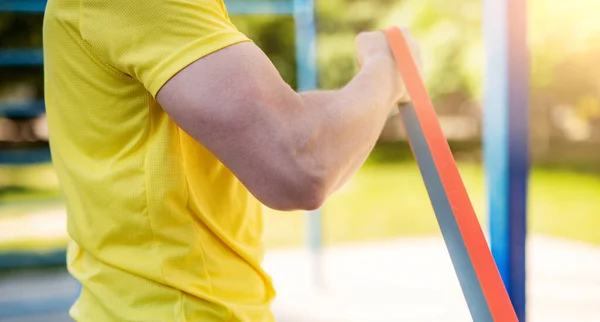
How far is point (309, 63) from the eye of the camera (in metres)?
4.80

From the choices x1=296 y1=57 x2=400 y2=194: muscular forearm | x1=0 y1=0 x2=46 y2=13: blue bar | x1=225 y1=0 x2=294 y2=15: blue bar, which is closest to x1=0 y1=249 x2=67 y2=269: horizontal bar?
x1=0 y1=0 x2=46 y2=13: blue bar

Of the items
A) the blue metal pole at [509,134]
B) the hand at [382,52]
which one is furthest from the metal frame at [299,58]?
the hand at [382,52]

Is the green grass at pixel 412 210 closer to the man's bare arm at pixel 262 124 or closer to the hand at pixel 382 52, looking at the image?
the hand at pixel 382 52

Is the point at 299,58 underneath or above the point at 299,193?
above

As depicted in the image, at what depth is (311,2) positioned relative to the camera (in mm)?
4723

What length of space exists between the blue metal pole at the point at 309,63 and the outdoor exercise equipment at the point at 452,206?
3.66 meters

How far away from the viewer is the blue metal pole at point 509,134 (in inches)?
52.8

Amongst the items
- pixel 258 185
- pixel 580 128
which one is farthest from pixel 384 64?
pixel 580 128

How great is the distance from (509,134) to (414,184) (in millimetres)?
8793

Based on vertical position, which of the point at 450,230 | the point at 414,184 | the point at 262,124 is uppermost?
the point at 262,124

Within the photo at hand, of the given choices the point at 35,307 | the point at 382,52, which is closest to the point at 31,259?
the point at 35,307

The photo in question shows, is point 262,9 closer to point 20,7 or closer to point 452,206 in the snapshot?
point 20,7

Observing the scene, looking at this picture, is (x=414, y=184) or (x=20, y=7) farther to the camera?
(x=414, y=184)

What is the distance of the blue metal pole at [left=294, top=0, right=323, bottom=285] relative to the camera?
4.76 metres
